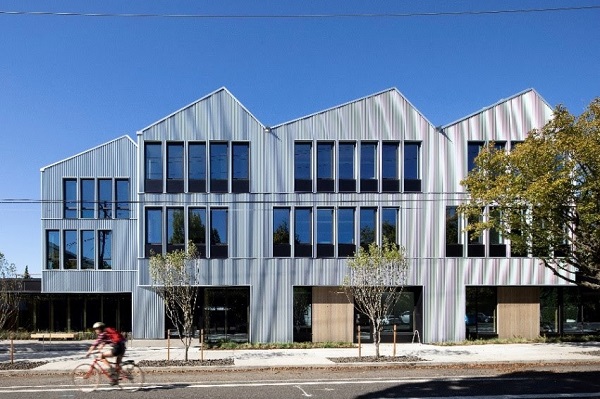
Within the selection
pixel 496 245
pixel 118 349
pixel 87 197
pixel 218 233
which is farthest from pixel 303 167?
pixel 118 349

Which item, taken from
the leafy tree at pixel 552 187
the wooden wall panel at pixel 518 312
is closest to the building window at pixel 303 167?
the leafy tree at pixel 552 187

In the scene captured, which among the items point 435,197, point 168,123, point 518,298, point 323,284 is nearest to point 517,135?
point 435,197

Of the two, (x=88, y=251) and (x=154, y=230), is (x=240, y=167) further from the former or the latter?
(x=88, y=251)

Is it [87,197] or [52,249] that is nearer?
[52,249]

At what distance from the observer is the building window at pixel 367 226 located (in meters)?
24.9

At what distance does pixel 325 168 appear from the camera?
25078 millimetres

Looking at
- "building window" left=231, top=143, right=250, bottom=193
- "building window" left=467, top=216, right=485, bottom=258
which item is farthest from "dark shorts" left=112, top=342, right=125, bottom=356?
"building window" left=467, top=216, right=485, bottom=258

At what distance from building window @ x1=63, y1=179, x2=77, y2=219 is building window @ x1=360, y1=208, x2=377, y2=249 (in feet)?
51.4

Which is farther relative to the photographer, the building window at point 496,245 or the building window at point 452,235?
the building window at point 496,245

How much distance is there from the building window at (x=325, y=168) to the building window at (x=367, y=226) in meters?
1.86

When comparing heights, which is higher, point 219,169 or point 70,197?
point 219,169

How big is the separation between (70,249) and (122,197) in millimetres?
3832

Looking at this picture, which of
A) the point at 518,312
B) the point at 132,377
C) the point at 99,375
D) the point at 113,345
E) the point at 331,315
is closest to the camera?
the point at 113,345

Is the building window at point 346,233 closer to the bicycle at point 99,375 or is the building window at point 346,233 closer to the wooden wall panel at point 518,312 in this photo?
the wooden wall panel at point 518,312
